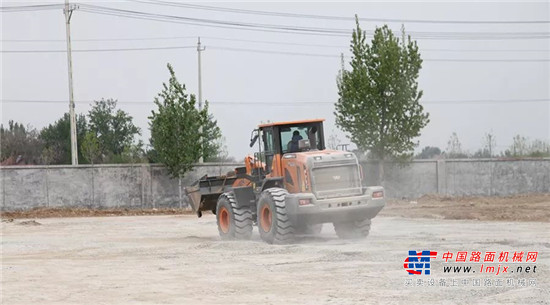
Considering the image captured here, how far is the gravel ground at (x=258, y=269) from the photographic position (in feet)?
39.4

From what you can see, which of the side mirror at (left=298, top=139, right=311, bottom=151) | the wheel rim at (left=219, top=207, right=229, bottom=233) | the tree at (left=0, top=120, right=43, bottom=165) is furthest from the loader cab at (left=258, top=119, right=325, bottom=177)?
the tree at (left=0, top=120, right=43, bottom=165)

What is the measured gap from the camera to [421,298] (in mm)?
11648

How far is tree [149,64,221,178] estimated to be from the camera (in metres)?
41.3

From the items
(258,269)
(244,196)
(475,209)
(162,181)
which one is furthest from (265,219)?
(162,181)

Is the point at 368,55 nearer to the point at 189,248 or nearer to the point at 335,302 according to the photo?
the point at 189,248

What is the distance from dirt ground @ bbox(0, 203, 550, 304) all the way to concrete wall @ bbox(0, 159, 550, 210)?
15074mm

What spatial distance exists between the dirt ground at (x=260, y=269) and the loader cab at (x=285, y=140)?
209 cm

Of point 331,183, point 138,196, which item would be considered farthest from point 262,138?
point 138,196

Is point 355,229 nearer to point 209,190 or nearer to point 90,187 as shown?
point 209,190

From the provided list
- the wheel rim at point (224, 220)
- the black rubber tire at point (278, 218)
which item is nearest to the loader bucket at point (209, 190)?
the wheel rim at point (224, 220)

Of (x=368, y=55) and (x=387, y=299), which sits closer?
(x=387, y=299)

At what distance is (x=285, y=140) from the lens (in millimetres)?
20750

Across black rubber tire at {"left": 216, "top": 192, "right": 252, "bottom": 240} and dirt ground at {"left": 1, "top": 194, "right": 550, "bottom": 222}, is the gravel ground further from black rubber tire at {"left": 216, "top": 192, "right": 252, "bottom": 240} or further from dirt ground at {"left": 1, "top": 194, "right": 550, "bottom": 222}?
dirt ground at {"left": 1, "top": 194, "right": 550, "bottom": 222}

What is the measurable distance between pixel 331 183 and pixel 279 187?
146cm
